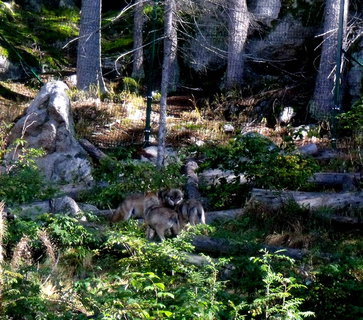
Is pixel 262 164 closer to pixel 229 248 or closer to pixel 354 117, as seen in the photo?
pixel 354 117

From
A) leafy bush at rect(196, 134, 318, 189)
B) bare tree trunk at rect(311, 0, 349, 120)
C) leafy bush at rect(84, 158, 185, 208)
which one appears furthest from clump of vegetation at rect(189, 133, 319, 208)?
bare tree trunk at rect(311, 0, 349, 120)

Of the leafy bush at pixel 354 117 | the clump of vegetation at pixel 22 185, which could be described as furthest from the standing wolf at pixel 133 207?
the leafy bush at pixel 354 117

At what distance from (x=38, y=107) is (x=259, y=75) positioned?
805cm

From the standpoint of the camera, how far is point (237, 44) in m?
21.7

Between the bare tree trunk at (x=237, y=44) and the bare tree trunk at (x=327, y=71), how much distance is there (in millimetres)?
2522

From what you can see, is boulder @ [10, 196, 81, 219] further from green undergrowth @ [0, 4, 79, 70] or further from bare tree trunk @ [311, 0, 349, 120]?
green undergrowth @ [0, 4, 79, 70]

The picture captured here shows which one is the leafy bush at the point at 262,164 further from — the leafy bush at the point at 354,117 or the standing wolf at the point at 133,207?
the standing wolf at the point at 133,207

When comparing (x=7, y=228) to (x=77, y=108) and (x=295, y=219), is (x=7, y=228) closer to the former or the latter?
(x=295, y=219)

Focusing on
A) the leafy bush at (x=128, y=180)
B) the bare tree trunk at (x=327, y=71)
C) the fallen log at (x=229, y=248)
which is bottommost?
the fallen log at (x=229, y=248)

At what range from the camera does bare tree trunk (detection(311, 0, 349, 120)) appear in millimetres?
19391

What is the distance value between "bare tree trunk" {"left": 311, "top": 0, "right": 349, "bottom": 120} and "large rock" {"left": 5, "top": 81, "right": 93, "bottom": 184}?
6.76 m

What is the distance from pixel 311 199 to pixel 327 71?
8302 millimetres

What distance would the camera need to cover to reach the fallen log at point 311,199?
38.1 ft

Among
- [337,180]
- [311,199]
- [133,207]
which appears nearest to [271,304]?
[311,199]
